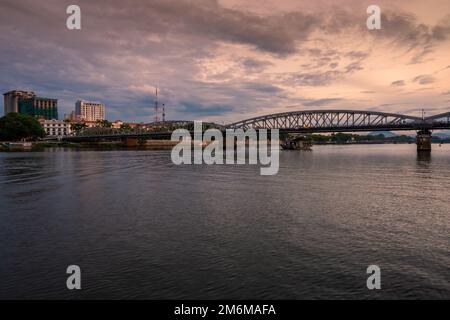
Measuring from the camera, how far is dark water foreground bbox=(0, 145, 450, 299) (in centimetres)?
1233

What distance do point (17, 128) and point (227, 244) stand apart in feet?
546

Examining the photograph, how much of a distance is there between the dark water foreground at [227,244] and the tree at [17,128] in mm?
144302

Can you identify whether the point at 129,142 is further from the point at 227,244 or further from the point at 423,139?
the point at 227,244

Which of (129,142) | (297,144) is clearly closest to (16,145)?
(129,142)

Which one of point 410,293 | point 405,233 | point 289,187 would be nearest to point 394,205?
point 405,233

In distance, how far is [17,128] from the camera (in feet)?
511

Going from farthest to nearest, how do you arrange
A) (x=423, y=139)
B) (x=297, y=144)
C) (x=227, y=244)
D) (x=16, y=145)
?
(x=297, y=144) < (x=16, y=145) < (x=423, y=139) < (x=227, y=244)

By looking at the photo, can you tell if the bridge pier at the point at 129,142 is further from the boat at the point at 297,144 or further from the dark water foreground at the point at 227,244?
the dark water foreground at the point at 227,244

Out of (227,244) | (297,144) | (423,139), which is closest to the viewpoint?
(227,244)

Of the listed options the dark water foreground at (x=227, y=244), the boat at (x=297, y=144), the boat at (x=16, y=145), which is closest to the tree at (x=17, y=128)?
the boat at (x=16, y=145)

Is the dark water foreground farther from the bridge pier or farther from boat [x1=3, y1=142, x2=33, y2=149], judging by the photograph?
the bridge pier

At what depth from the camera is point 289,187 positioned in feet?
121

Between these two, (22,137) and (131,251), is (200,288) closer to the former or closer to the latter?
(131,251)
